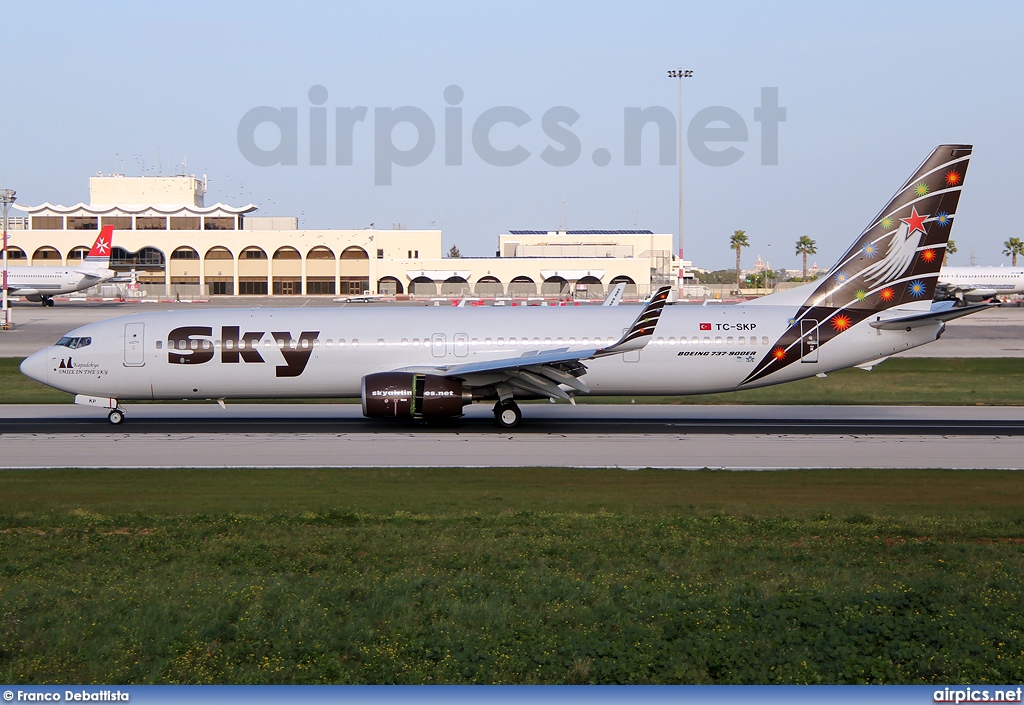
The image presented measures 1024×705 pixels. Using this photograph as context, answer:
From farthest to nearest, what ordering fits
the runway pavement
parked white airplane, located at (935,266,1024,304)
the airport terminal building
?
the airport terminal building < parked white airplane, located at (935,266,1024,304) < the runway pavement

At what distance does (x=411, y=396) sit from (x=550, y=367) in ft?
14.5

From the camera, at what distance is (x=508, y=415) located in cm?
3130

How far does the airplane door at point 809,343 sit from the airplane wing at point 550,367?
209 inches

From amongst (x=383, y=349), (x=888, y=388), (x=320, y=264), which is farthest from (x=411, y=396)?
(x=320, y=264)

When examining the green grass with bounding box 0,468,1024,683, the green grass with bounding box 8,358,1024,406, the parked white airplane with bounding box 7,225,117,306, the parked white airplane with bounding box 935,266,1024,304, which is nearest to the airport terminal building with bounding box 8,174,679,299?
the parked white airplane with bounding box 7,225,117,306

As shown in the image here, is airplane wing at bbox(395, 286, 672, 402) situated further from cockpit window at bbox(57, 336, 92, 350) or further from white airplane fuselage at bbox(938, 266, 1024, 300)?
white airplane fuselage at bbox(938, 266, 1024, 300)

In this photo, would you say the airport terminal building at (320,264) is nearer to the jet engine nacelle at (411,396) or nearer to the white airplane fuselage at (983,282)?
the white airplane fuselage at (983,282)

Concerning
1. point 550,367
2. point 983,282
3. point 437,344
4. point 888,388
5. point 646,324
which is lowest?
point 888,388

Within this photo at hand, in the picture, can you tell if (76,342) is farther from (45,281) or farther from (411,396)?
(45,281)

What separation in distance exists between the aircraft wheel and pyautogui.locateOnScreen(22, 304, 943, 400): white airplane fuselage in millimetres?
1599

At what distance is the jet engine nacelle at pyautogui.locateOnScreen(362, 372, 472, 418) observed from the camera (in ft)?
95.6

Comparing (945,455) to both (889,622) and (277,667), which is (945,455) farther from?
(277,667)

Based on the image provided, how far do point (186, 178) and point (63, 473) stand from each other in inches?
5304

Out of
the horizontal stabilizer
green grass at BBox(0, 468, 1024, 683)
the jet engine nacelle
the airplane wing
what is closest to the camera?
green grass at BBox(0, 468, 1024, 683)
